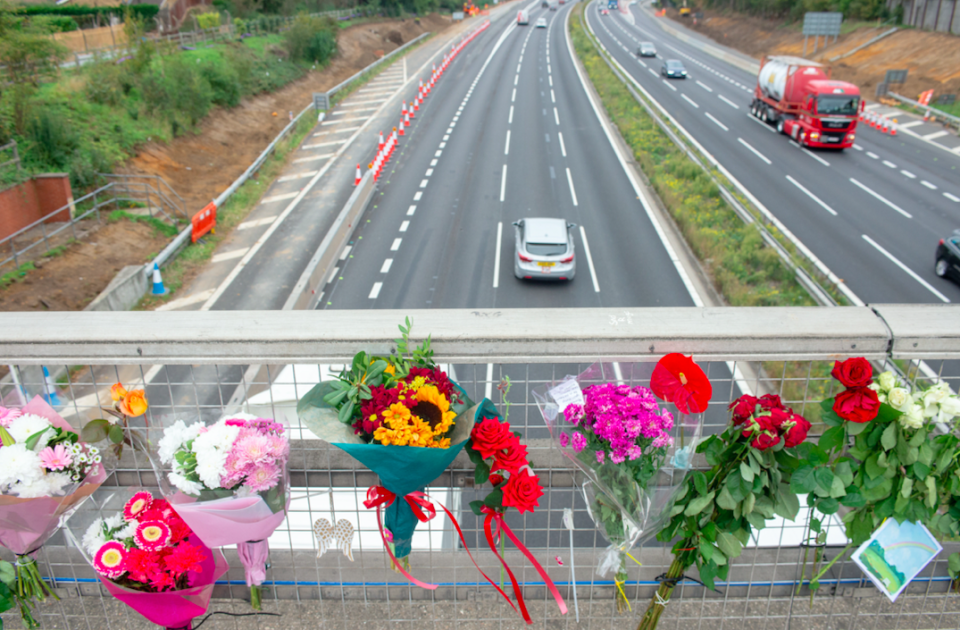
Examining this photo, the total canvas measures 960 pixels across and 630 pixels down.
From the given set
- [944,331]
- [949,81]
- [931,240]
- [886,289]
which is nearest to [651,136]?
[931,240]

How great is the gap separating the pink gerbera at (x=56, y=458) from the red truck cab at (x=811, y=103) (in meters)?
35.4

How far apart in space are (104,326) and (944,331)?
3633 mm

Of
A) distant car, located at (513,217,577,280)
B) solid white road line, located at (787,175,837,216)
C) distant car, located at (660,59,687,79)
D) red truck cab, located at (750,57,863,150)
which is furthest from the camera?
distant car, located at (660,59,687,79)

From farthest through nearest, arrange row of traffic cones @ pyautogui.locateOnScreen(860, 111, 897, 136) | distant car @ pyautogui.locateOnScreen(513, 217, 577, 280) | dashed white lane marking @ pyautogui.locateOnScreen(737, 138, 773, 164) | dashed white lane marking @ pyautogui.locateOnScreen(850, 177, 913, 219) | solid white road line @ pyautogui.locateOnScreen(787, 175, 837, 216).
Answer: row of traffic cones @ pyautogui.locateOnScreen(860, 111, 897, 136) → dashed white lane marking @ pyautogui.locateOnScreen(737, 138, 773, 164) → solid white road line @ pyautogui.locateOnScreen(787, 175, 837, 216) → dashed white lane marking @ pyautogui.locateOnScreen(850, 177, 913, 219) → distant car @ pyautogui.locateOnScreen(513, 217, 577, 280)

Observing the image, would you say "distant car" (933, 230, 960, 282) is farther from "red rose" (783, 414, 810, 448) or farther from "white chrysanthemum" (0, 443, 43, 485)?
"white chrysanthemum" (0, 443, 43, 485)

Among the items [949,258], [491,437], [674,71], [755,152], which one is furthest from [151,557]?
[674,71]

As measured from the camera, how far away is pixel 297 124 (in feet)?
120

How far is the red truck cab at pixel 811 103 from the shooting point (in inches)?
1251

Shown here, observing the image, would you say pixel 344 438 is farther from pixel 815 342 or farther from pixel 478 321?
pixel 815 342

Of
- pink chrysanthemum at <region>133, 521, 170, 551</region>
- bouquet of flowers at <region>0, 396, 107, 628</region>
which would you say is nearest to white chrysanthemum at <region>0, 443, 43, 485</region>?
bouquet of flowers at <region>0, 396, 107, 628</region>

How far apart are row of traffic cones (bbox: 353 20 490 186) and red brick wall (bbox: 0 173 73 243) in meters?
9.87

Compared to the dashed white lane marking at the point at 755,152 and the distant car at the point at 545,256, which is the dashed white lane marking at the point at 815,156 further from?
the distant car at the point at 545,256

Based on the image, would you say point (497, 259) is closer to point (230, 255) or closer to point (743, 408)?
point (230, 255)

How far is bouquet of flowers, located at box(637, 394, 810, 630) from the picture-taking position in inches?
103
